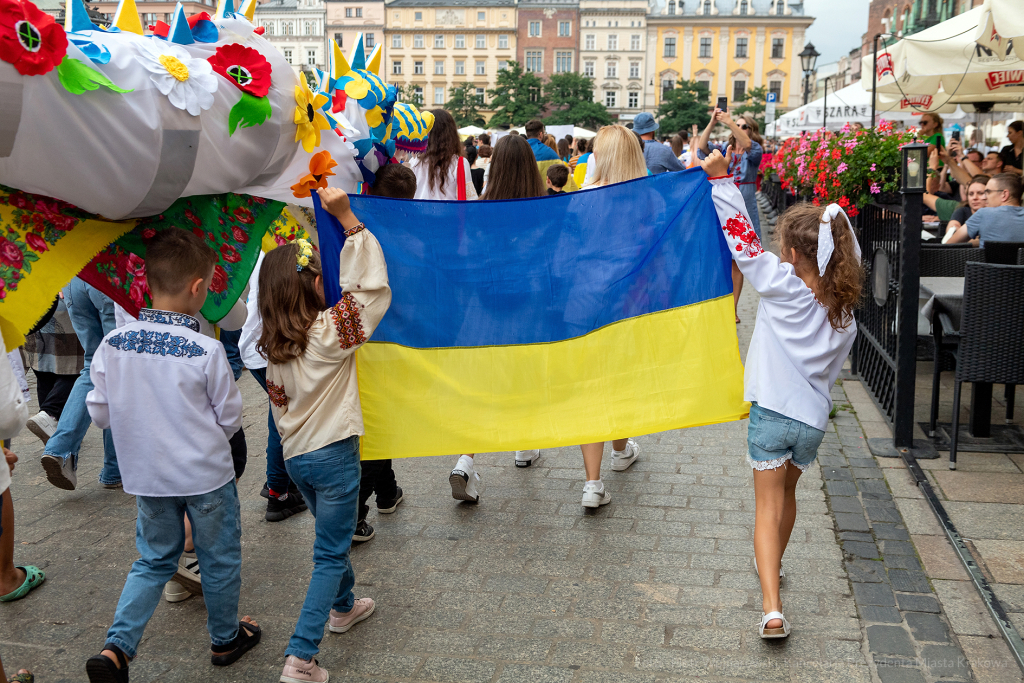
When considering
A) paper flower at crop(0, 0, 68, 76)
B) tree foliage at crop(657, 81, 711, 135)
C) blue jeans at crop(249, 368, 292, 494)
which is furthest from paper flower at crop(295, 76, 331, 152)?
tree foliage at crop(657, 81, 711, 135)

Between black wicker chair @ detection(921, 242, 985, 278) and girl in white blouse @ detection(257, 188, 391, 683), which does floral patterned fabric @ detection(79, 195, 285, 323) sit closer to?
girl in white blouse @ detection(257, 188, 391, 683)

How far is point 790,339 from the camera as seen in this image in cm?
326

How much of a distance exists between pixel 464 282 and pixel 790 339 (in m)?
1.38

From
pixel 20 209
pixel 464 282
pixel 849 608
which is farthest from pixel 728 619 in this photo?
pixel 20 209

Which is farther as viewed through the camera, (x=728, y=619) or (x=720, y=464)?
(x=720, y=464)

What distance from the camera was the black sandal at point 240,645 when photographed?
3215 mm

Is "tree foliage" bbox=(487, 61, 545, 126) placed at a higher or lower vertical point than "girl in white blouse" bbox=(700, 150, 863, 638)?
higher

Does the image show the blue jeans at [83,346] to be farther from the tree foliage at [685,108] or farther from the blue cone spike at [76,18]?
the tree foliage at [685,108]

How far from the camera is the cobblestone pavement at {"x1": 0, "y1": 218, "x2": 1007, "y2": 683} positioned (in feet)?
10.4

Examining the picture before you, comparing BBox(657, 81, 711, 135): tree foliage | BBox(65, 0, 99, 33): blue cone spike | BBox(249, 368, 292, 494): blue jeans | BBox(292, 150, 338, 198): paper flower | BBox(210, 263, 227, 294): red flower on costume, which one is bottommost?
BBox(249, 368, 292, 494): blue jeans

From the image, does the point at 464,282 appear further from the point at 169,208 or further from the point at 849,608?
the point at 849,608

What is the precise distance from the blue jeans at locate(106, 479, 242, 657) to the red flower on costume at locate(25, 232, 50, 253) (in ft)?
3.13

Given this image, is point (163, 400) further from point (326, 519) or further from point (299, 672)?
point (299, 672)

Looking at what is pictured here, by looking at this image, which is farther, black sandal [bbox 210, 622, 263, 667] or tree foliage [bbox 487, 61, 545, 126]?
tree foliage [bbox 487, 61, 545, 126]
